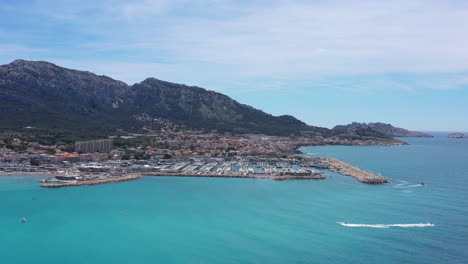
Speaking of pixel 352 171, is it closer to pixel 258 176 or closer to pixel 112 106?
pixel 258 176

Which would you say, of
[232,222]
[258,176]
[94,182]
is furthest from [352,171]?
[94,182]

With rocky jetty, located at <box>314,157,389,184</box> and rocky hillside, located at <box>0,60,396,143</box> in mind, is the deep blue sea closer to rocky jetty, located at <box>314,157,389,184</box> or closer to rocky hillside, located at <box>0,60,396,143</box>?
rocky jetty, located at <box>314,157,389,184</box>

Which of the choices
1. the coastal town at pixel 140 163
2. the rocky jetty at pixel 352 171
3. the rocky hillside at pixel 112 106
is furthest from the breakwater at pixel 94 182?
the rocky hillside at pixel 112 106

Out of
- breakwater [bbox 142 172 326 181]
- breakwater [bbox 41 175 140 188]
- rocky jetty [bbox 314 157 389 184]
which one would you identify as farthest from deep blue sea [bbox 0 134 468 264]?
breakwater [bbox 142 172 326 181]

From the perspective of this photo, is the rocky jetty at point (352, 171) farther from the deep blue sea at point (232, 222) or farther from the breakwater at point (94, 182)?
the breakwater at point (94, 182)

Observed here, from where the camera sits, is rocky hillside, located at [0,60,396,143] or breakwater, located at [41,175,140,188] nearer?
breakwater, located at [41,175,140,188]
